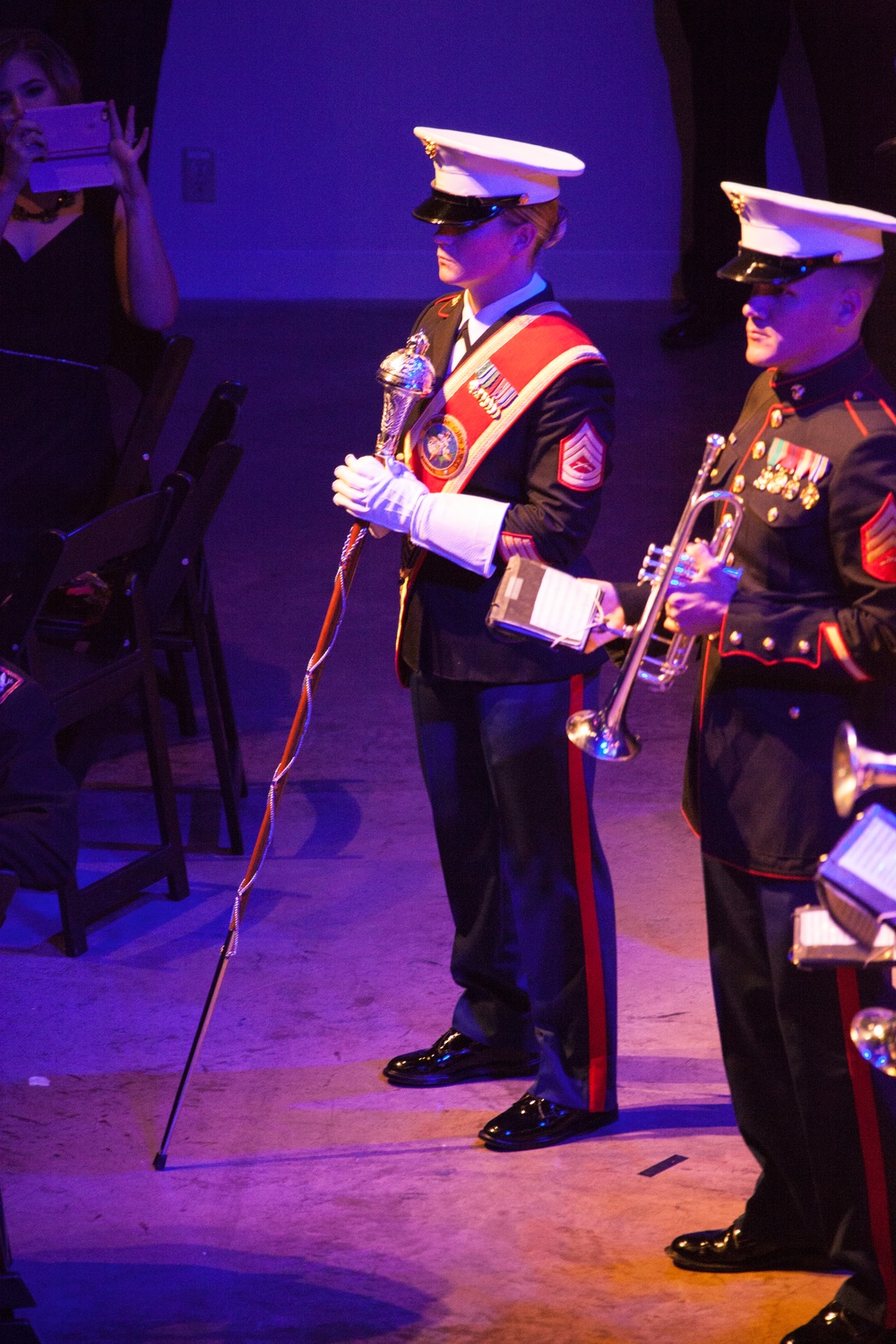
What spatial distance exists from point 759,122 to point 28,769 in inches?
263

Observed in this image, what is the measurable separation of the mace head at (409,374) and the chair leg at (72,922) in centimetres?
129

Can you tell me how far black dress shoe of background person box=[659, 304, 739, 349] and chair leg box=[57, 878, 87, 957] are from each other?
569 cm

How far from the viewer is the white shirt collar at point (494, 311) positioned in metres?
2.61

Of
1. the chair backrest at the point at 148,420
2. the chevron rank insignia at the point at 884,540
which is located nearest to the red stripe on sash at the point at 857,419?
the chevron rank insignia at the point at 884,540

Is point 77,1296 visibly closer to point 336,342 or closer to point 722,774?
point 722,774

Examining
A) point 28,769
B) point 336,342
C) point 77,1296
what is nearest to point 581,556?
point 28,769

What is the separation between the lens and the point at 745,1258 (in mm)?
2424

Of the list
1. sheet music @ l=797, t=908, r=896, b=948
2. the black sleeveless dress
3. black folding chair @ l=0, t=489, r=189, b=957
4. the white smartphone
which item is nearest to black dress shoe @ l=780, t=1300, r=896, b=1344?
sheet music @ l=797, t=908, r=896, b=948

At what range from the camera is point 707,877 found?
7.65 ft

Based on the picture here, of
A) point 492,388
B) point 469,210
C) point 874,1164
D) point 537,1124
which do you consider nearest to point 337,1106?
point 537,1124

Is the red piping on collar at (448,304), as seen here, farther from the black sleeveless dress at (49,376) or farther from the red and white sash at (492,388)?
the black sleeveless dress at (49,376)

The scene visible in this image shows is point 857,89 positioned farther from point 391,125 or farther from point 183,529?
point 391,125

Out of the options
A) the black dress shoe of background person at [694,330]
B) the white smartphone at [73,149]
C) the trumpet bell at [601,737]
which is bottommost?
the black dress shoe of background person at [694,330]

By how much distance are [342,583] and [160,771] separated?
1009 mm
